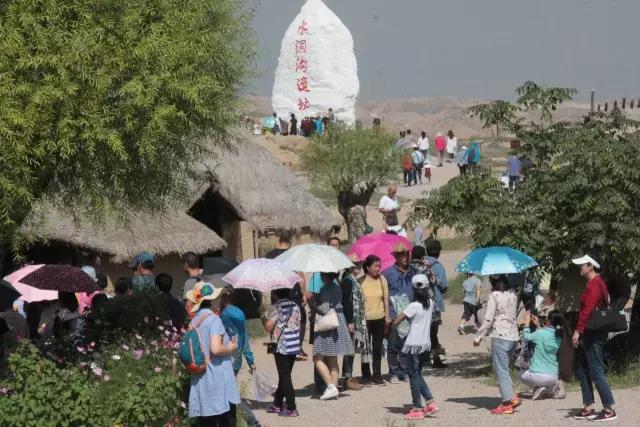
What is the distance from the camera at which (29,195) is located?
11.9 m

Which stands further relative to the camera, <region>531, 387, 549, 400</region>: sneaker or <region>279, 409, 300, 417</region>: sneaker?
<region>531, 387, 549, 400</region>: sneaker

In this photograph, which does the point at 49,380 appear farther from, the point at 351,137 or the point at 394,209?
the point at 351,137

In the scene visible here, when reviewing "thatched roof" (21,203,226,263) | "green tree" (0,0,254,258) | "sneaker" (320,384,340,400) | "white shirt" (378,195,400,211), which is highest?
"green tree" (0,0,254,258)

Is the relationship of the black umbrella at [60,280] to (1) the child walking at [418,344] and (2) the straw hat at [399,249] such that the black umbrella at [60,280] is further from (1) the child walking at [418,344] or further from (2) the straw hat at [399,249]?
(2) the straw hat at [399,249]

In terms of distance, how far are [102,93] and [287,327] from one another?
3.07 m

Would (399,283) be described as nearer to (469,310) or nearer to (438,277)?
(438,277)

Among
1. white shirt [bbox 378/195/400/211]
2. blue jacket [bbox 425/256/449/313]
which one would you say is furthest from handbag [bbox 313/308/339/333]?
white shirt [bbox 378/195/400/211]

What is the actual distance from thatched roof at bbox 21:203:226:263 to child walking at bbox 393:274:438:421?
24.3 feet

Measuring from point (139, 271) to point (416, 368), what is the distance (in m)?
4.09

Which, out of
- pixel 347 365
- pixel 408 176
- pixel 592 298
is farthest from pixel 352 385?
pixel 408 176

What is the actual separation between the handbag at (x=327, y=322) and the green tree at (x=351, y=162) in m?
→ 21.5

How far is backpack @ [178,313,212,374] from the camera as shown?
1066cm

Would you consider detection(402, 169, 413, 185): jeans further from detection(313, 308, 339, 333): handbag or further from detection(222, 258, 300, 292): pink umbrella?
detection(222, 258, 300, 292): pink umbrella

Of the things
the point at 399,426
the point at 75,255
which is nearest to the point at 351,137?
the point at 75,255
